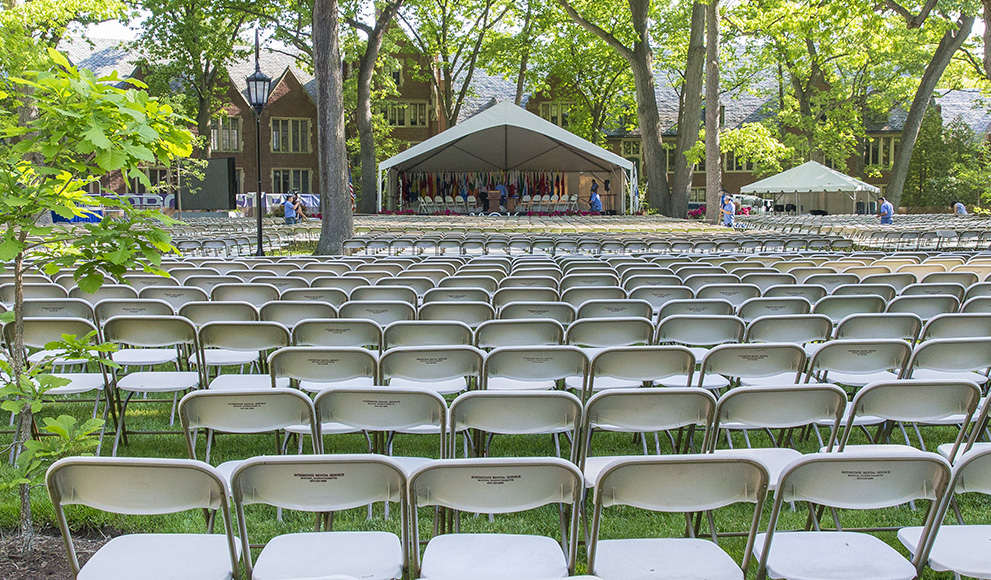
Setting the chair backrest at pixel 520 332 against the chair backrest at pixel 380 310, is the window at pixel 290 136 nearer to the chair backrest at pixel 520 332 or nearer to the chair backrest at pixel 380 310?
the chair backrest at pixel 380 310

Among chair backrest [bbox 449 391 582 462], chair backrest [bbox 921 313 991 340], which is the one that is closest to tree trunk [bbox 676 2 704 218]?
chair backrest [bbox 921 313 991 340]

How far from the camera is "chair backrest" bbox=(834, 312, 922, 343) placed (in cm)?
494

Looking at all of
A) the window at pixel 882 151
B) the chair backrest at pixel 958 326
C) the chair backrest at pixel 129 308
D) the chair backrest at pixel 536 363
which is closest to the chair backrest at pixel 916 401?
the chair backrest at pixel 536 363

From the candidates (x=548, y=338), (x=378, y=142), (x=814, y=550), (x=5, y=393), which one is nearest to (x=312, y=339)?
(x=548, y=338)

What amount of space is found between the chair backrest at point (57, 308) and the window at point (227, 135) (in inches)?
1818

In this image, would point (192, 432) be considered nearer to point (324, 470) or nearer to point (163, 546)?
point (163, 546)

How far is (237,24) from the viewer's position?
32.9 metres

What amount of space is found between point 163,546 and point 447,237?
12.5 m

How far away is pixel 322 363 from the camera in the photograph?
13.3ft

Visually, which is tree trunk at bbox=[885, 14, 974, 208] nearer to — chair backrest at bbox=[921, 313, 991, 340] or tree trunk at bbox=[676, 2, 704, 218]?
tree trunk at bbox=[676, 2, 704, 218]

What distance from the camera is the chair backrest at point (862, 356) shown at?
163 inches

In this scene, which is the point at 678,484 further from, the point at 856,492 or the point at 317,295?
the point at 317,295

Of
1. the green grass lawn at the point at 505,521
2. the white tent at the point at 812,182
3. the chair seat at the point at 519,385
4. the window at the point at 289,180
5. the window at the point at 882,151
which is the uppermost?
the window at the point at 882,151

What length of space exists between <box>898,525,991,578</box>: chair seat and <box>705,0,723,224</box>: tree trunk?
65.6 feet
